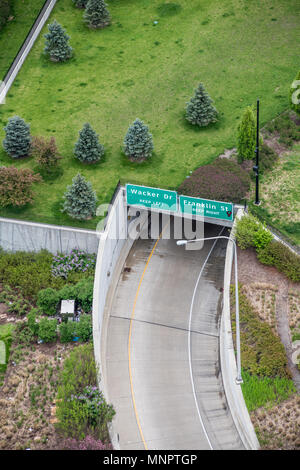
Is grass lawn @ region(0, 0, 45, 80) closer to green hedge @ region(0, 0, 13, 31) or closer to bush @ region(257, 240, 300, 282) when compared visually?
green hedge @ region(0, 0, 13, 31)

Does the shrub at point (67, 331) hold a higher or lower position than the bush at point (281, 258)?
lower

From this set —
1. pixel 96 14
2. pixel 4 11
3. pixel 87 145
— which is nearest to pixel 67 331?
pixel 87 145

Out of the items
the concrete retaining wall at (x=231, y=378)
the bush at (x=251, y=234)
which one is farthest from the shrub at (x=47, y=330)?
the bush at (x=251, y=234)

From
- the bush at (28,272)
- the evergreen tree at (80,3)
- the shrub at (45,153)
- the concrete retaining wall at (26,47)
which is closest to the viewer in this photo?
the bush at (28,272)

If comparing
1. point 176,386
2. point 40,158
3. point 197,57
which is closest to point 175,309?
point 176,386

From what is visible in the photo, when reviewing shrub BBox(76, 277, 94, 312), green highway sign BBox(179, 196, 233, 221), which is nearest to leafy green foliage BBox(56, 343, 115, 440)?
shrub BBox(76, 277, 94, 312)

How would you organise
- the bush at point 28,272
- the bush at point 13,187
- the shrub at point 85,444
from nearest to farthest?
the shrub at point 85,444, the bush at point 28,272, the bush at point 13,187

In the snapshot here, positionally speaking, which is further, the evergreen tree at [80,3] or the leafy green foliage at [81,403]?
the evergreen tree at [80,3]

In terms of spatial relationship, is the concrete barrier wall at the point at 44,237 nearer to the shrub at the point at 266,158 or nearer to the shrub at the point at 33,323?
the shrub at the point at 33,323
